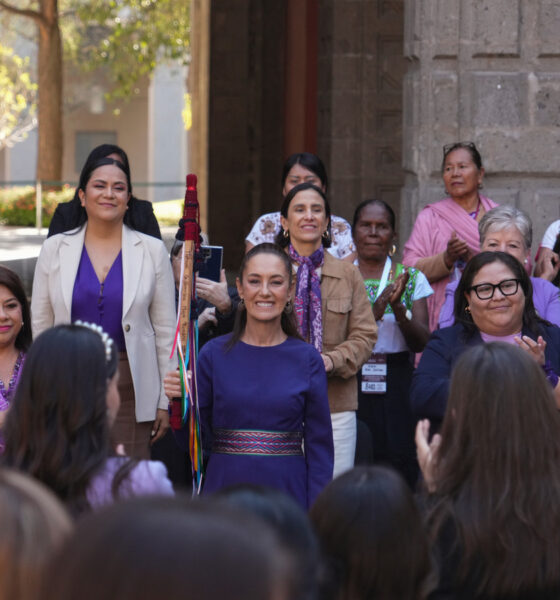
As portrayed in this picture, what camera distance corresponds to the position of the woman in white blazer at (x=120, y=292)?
5.14 metres

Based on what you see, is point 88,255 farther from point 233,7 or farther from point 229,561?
point 233,7

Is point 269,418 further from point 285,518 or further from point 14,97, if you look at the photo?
point 14,97

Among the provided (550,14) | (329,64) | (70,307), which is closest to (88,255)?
(70,307)

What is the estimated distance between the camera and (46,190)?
55.9ft

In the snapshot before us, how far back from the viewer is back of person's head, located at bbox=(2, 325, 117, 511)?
2969 mm

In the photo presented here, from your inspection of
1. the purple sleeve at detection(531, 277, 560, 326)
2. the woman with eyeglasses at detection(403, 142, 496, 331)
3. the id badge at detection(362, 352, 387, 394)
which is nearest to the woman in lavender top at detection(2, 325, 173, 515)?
the purple sleeve at detection(531, 277, 560, 326)

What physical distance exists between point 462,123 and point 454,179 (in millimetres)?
867

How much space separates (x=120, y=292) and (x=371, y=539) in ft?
9.52

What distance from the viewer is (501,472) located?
307cm

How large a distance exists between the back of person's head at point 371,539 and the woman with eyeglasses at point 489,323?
201 centimetres

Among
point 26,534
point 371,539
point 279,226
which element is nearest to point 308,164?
point 279,226

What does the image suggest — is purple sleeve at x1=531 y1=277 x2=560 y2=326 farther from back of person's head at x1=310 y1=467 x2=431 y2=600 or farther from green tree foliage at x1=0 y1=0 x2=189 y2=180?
green tree foliage at x1=0 y1=0 x2=189 y2=180

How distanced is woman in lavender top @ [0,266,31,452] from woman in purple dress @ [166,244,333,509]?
75 cm

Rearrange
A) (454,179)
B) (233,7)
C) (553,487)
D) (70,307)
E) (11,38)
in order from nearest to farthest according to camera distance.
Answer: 1. (553,487)
2. (70,307)
3. (454,179)
4. (233,7)
5. (11,38)
